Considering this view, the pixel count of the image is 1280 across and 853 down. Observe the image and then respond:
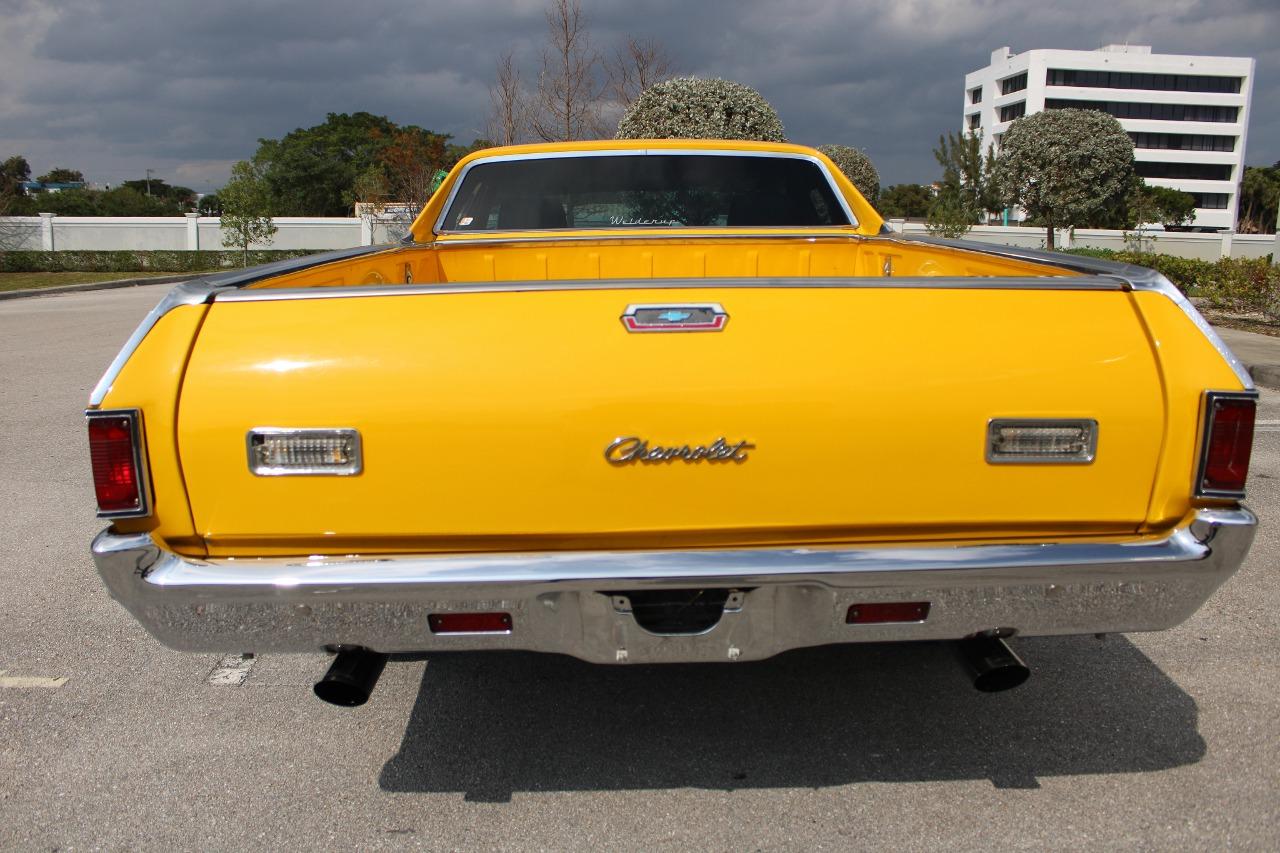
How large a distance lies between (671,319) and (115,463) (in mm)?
1277

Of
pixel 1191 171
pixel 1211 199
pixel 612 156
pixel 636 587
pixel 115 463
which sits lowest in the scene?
pixel 636 587

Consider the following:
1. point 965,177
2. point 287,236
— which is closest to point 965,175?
point 965,177

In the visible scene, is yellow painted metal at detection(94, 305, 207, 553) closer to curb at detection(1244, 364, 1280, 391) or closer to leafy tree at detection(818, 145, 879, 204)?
curb at detection(1244, 364, 1280, 391)

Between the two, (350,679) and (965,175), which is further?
(965,175)

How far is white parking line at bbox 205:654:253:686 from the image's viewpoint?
11.0 feet

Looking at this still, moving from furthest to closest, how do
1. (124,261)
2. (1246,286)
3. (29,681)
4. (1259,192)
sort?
(1259,192) → (124,261) → (1246,286) → (29,681)

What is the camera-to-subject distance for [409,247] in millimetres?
4473

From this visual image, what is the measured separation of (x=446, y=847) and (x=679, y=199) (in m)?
3.59

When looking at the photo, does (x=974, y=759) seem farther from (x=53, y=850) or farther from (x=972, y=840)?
(x=53, y=850)

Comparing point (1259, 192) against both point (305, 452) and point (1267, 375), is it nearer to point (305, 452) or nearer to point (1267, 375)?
point (1267, 375)

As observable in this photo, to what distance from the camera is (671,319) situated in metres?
2.23

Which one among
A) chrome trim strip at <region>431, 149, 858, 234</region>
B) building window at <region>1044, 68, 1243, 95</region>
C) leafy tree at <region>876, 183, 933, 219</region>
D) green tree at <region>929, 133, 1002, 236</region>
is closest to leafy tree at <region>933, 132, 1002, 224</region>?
green tree at <region>929, 133, 1002, 236</region>

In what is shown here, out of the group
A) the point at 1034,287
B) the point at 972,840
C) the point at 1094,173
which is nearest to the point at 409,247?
the point at 1034,287

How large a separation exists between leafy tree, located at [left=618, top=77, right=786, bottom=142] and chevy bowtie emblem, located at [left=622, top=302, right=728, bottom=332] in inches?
544
